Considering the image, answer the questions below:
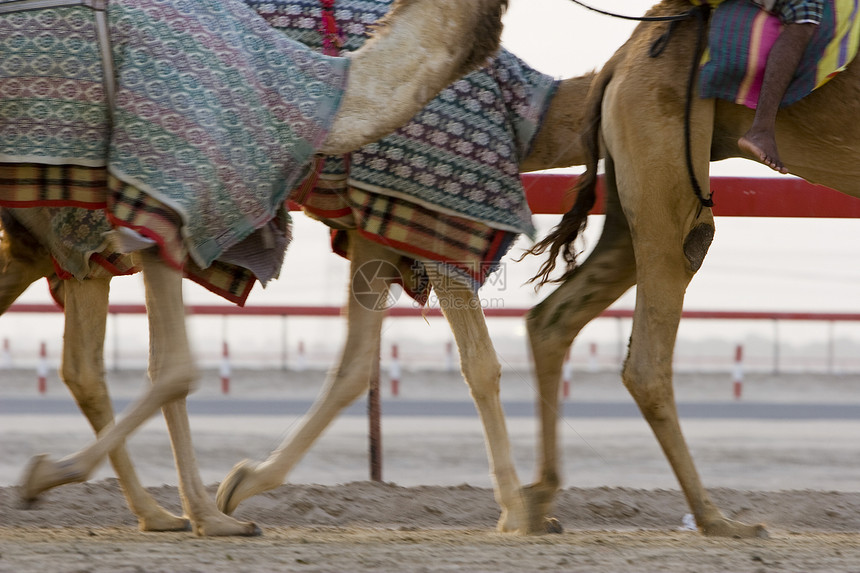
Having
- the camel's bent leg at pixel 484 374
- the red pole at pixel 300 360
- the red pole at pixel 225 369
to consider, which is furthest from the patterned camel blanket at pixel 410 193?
the red pole at pixel 300 360

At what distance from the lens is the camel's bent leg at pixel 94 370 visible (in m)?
4.25

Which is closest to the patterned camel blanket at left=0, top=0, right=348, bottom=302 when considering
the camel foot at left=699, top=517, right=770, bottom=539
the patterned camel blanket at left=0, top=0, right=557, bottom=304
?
the patterned camel blanket at left=0, top=0, right=557, bottom=304

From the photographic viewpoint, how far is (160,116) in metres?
3.42

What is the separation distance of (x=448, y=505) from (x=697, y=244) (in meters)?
1.57

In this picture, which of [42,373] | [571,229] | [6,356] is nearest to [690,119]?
[571,229]

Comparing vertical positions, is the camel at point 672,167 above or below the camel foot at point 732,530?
above

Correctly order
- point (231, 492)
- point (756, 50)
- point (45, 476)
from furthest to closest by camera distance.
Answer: point (231, 492), point (756, 50), point (45, 476)

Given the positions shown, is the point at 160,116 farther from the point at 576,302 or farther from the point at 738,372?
the point at 738,372

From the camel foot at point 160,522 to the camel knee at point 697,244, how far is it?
6.31 feet

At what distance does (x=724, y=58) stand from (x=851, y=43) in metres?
0.38

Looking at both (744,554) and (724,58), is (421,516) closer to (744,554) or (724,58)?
(744,554)

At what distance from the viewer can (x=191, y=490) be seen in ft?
12.9

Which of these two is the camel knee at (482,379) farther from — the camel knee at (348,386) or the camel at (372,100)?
the camel at (372,100)

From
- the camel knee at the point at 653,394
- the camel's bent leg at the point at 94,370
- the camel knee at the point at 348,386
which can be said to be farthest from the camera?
the camel knee at the point at 348,386
